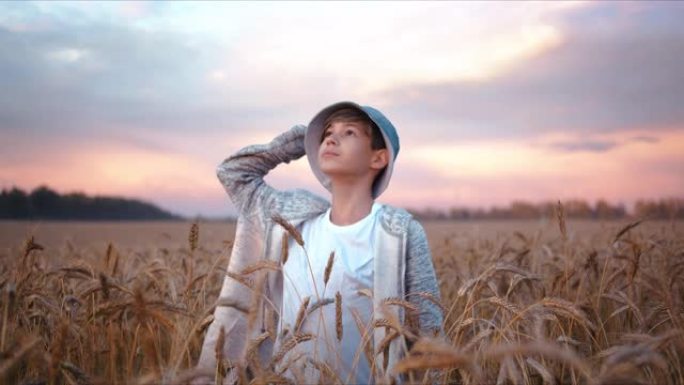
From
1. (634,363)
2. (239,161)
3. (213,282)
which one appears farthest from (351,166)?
(213,282)

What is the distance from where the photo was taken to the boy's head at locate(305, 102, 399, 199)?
9.73ft

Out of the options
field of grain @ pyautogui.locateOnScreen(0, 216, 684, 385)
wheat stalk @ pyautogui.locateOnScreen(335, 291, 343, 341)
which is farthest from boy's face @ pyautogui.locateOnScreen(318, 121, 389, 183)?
wheat stalk @ pyautogui.locateOnScreen(335, 291, 343, 341)

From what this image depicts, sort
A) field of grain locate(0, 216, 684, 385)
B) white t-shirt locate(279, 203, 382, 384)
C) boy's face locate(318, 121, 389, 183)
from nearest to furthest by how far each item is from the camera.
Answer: field of grain locate(0, 216, 684, 385)
white t-shirt locate(279, 203, 382, 384)
boy's face locate(318, 121, 389, 183)

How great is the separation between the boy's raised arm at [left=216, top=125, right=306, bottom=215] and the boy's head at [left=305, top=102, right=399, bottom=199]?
8.2 inches

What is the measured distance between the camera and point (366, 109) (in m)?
3.06

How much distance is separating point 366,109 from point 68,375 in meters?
1.88

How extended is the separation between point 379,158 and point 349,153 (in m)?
0.22

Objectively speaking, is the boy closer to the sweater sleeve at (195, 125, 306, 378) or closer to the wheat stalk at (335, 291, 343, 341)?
the sweater sleeve at (195, 125, 306, 378)

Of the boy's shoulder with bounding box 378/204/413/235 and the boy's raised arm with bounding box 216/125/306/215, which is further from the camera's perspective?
the boy's raised arm with bounding box 216/125/306/215

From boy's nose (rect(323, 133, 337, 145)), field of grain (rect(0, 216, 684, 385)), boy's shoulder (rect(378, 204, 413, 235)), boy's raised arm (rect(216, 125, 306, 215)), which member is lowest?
field of grain (rect(0, 216, 684, 385))

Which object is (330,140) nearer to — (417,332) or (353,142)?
(353,142)

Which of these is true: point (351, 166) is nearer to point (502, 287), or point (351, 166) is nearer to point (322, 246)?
point (322, 246)

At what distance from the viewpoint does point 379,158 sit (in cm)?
314

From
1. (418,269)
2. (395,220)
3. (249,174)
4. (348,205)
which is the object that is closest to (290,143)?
(249,174)
